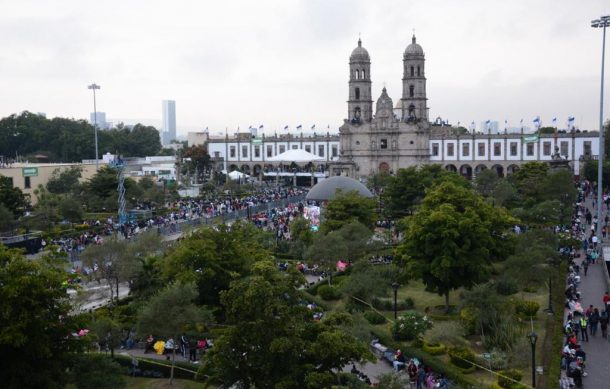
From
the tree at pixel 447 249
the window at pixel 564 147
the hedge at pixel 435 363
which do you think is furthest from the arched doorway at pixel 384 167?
the hedge at pixel 435 363

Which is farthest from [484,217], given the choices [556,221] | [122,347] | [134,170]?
[134,170]

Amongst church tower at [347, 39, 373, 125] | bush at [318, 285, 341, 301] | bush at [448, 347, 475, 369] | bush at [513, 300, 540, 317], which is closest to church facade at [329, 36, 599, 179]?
church tower at [347, 39, 373, 125]

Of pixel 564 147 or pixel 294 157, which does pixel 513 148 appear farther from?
pixel 294 157

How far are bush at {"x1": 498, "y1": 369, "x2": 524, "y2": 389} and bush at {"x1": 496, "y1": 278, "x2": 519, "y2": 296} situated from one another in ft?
24.6

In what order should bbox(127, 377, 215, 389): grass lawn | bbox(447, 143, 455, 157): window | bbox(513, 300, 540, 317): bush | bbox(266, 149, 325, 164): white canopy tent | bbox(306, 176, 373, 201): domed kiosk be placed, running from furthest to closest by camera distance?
bbox(447, 143, 455, 157): window
bbox(266, 149, 325, 164): white canopy tent
bbox(306, 176, 373, 201): domed kiosk
bbox(513, 300, 540, 317): bush
bbox(127, 377, 215, 389): grass lawn

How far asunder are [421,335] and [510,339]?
2.69 m

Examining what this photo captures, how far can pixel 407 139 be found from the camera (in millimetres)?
76812

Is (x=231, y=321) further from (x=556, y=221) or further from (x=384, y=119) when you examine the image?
(x=384, y=119)

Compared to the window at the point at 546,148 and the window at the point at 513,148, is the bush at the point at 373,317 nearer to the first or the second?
the window at the point at 546,148

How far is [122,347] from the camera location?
68.6ft

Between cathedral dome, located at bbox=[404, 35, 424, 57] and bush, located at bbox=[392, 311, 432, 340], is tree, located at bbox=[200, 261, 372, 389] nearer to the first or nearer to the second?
bush, located at bbox=[392, 311, 432, 340]

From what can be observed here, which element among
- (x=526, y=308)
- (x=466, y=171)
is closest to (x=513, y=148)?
(x=466, y=171)

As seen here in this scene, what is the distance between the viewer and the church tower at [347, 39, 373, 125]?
78000 millimetres

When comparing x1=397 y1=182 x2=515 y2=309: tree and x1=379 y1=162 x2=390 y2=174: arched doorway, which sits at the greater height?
x1=379 y1=162 x2=390 y2=174: arched doorway
